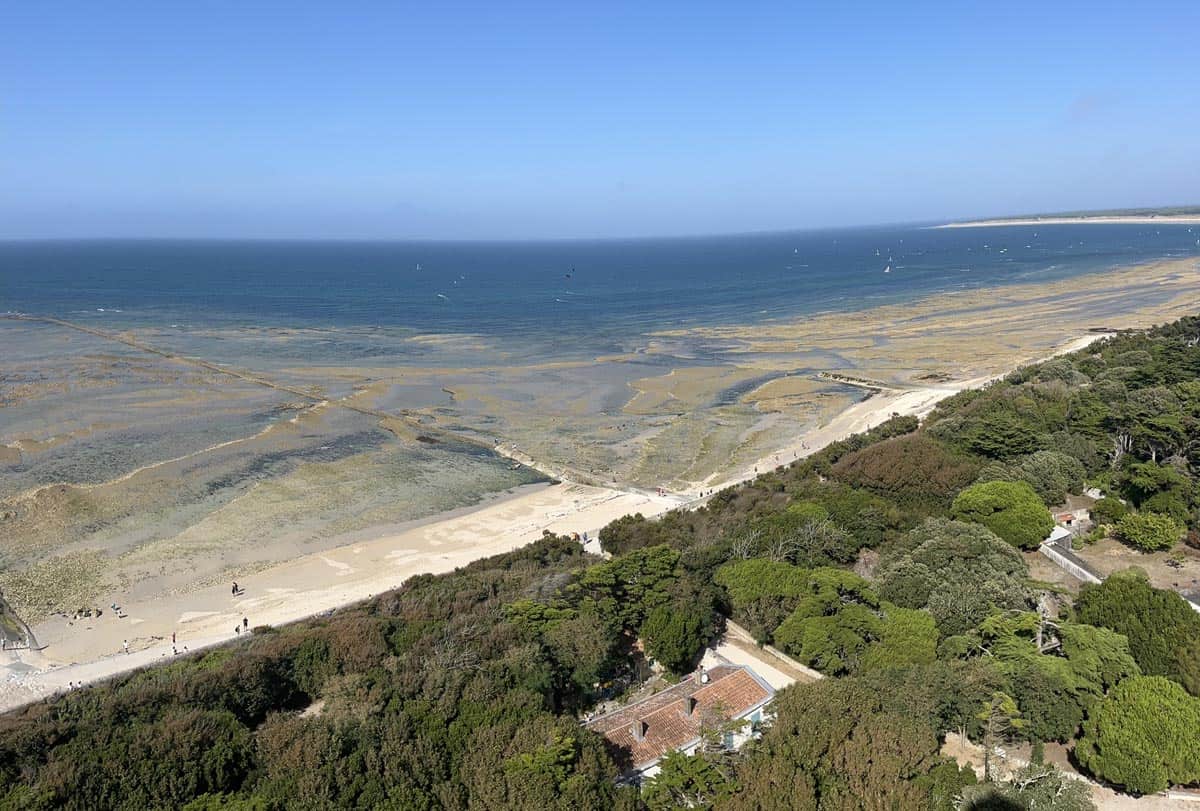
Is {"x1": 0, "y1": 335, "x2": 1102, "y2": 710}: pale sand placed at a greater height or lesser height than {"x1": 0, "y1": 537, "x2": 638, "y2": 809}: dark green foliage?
lesser

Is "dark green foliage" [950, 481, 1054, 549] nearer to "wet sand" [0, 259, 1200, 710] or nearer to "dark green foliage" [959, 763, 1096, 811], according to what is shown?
"dark green foliage" [959, 763, 1096, 811]

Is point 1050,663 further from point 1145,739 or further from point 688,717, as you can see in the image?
point 688,717

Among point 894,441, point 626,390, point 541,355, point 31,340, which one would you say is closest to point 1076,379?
point 894,441

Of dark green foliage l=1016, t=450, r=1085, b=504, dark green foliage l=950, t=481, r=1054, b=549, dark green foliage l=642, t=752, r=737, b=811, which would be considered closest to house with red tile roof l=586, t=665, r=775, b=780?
dark green foliage l=642, t=752, r=737, b=811

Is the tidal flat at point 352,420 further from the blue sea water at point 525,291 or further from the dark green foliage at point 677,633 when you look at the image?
the dark green foliage at point 677,633

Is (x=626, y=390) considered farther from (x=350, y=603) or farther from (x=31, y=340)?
(x=31, y=340)
